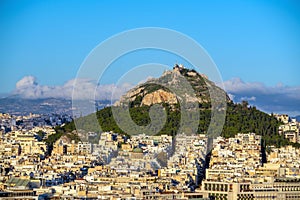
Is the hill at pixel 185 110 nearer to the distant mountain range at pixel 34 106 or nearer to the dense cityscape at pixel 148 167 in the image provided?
the dense cityscape at pixel 148 167

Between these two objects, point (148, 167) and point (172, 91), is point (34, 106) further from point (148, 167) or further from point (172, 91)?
point (148, 167)

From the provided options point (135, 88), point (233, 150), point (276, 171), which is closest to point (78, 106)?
point (135, 88)

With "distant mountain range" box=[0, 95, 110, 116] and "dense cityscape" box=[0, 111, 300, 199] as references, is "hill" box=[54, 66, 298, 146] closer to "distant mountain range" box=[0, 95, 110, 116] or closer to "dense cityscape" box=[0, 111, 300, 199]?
"dense cityscape" box=[0, 111, 300, 199]

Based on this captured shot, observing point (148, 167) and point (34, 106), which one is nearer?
point (148, 167)

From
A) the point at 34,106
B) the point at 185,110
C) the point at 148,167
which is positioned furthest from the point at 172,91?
the point at 148,167

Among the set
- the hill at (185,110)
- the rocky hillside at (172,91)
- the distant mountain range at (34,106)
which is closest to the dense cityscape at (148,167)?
the hill at (185,110)

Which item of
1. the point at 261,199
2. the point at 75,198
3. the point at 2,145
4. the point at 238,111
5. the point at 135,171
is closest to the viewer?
the point at 75,198

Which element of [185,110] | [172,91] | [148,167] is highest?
[172,91]

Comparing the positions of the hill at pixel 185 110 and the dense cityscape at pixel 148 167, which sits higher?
the hill at pixel 185 110

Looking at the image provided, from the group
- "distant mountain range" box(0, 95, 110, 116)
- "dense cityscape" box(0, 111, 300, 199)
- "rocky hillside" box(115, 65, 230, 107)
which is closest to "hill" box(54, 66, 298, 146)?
"rocky hillside" box(115, 65, 230, 107)

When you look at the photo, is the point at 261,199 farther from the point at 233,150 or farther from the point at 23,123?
the point at 23,123

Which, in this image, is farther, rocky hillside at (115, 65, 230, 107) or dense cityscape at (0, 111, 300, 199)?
rocky hillside at (115, 65, 230, 107)
